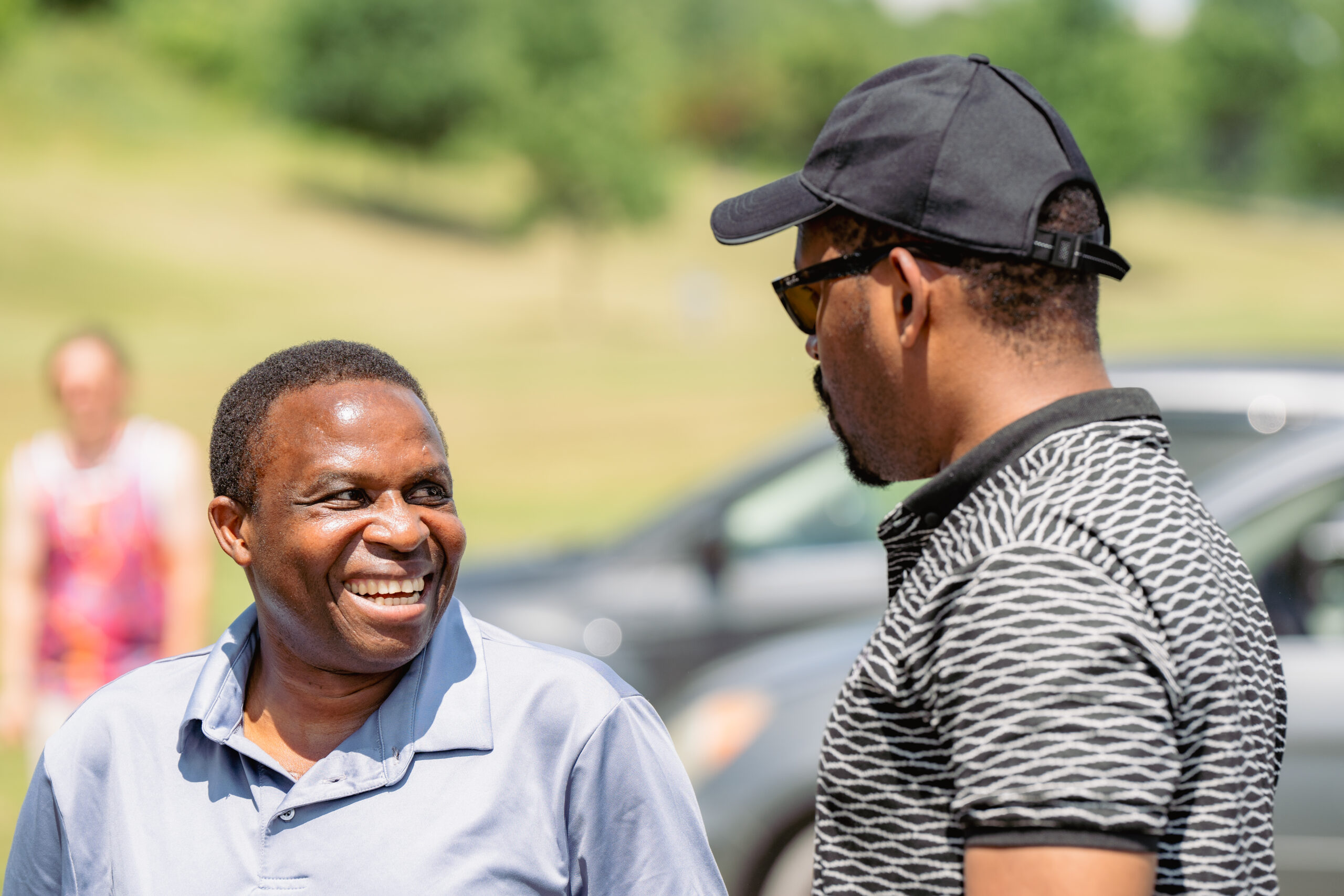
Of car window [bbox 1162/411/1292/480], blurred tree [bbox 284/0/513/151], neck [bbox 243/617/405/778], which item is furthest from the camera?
blurred tree [bbox 284/0/513/151]

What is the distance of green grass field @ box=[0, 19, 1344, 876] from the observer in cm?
2308

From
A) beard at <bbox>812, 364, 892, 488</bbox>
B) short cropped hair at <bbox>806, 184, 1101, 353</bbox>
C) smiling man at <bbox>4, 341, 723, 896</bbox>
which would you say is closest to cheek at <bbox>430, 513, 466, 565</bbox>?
smiling man at <bbox>4, 341, 723, 896</bbox>

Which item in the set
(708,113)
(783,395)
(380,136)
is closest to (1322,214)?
(708,113)

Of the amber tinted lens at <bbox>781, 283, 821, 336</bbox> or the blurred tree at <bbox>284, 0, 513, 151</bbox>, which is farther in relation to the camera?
the blurred tree at <bbox>284, 0, 513, 151</bbox>

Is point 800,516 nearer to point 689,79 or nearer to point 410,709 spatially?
point 410,709

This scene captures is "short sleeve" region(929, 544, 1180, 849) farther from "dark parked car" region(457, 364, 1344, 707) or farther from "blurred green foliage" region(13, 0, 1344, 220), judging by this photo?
"blurred green foliage" region(13, 0, 1344, 220)

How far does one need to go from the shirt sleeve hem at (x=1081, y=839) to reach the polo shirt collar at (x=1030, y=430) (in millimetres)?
405

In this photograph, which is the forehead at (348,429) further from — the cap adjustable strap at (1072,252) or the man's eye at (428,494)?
the cap adjustable strap at (1072,252)

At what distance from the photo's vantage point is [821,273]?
1766 millimetres

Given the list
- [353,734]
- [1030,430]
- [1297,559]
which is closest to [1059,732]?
[1030,430]

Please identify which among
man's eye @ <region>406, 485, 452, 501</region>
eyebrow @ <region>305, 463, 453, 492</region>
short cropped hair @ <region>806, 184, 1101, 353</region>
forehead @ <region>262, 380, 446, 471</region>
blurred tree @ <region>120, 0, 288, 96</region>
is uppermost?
blurred tree @ <region>120, 0, 288, 96</region>

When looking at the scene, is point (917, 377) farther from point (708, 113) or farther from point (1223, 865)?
point (708, 113)

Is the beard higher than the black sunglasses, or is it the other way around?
the black sunglasses

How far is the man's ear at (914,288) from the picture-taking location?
1.66 m
